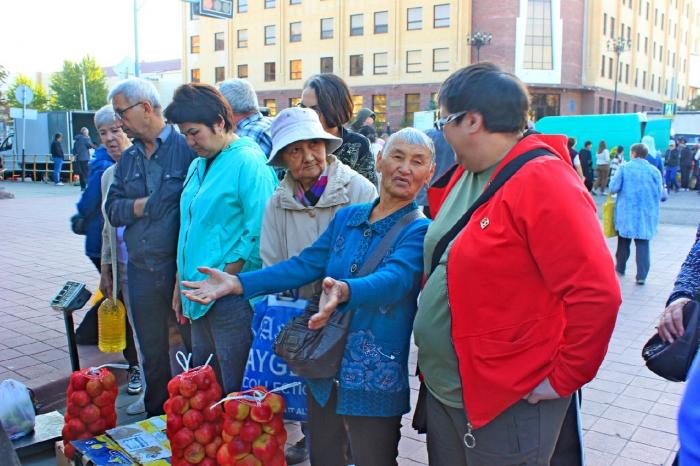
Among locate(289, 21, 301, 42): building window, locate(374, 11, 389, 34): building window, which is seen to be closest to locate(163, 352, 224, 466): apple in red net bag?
locate(374, 11, 389, 34): building window

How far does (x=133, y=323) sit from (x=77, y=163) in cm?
1893

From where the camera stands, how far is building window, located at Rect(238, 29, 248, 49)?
50312mm

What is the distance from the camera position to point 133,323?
389 cm

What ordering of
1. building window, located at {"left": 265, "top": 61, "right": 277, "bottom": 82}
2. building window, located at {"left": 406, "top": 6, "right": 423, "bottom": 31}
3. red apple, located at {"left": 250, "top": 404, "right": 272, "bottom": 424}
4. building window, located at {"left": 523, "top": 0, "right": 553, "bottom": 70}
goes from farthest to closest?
1. building window, located at {"left": 265, "top": 61, "right": 277, "bottom": 82}
2. building window, located at {"left": 406, "top": 6, "right": 423, "bottom": 31}
3. building window, located at {"left": 523, "top": 0, "right": 553, "bottom": 70}
4. red apple, located at {"left": 250, "top": 404, "right": 272, "bottom": 424}

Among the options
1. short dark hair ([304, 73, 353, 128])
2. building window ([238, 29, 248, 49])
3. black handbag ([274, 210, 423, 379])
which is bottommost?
black handbag ([274, 210, 423, 379])


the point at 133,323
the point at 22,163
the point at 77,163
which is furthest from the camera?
the point at 22,163

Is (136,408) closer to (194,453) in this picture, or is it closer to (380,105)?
(194,453)

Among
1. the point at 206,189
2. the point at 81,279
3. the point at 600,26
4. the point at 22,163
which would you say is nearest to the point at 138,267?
the point at 206,189

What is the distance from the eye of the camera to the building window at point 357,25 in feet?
148

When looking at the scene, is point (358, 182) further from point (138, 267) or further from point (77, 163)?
point (77, 163)

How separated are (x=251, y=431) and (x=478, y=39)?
3795 centimetres

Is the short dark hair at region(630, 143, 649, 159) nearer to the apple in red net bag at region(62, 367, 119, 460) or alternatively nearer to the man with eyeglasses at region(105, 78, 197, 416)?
the man with eyeglasses at region(105, 78, 197, 416)

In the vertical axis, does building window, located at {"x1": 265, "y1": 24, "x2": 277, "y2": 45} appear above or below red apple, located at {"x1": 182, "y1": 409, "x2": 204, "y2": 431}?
above

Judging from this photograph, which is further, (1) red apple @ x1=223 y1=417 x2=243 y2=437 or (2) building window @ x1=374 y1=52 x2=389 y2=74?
(2) building window @ x1=374 y1=52 x2=389 y2=74
